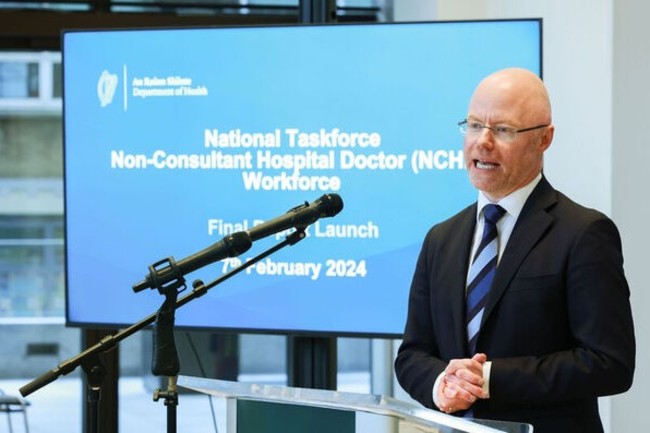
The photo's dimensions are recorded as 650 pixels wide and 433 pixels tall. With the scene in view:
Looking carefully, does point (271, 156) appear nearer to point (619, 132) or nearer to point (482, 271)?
point (619, 132)

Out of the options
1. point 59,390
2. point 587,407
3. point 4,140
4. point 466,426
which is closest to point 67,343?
point 59,390

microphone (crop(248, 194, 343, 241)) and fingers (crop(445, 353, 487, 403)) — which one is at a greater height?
microphone (crop(248, 194, 343, 241))

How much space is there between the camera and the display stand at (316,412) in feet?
5.50

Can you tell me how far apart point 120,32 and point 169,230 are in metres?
0.83

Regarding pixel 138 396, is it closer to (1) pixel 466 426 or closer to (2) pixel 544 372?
(2) pixel 544 372

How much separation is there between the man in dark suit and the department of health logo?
222cm

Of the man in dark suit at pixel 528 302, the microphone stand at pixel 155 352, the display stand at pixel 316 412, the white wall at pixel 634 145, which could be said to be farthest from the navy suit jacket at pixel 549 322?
the white wall at pixel 634 145

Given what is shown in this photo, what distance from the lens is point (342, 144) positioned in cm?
407

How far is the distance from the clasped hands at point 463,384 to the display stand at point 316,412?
475 mm

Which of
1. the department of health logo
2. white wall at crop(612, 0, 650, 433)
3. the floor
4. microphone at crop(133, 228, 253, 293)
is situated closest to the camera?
microphone at crop(133, 228, 253, 293)

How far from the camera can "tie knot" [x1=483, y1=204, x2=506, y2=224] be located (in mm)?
2436

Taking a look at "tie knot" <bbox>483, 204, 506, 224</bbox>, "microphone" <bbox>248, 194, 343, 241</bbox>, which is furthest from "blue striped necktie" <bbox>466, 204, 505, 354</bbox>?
"microphone" <bbox>248, 194, 343, 241</bbox>

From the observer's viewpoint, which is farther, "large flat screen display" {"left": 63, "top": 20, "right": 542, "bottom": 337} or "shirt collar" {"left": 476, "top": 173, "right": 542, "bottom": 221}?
"large flat screen display" {"left": 63, "top": 20, "right": 542, "bottom": 337}

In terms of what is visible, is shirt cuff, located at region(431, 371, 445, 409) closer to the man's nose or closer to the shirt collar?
Result: the shirt collar
